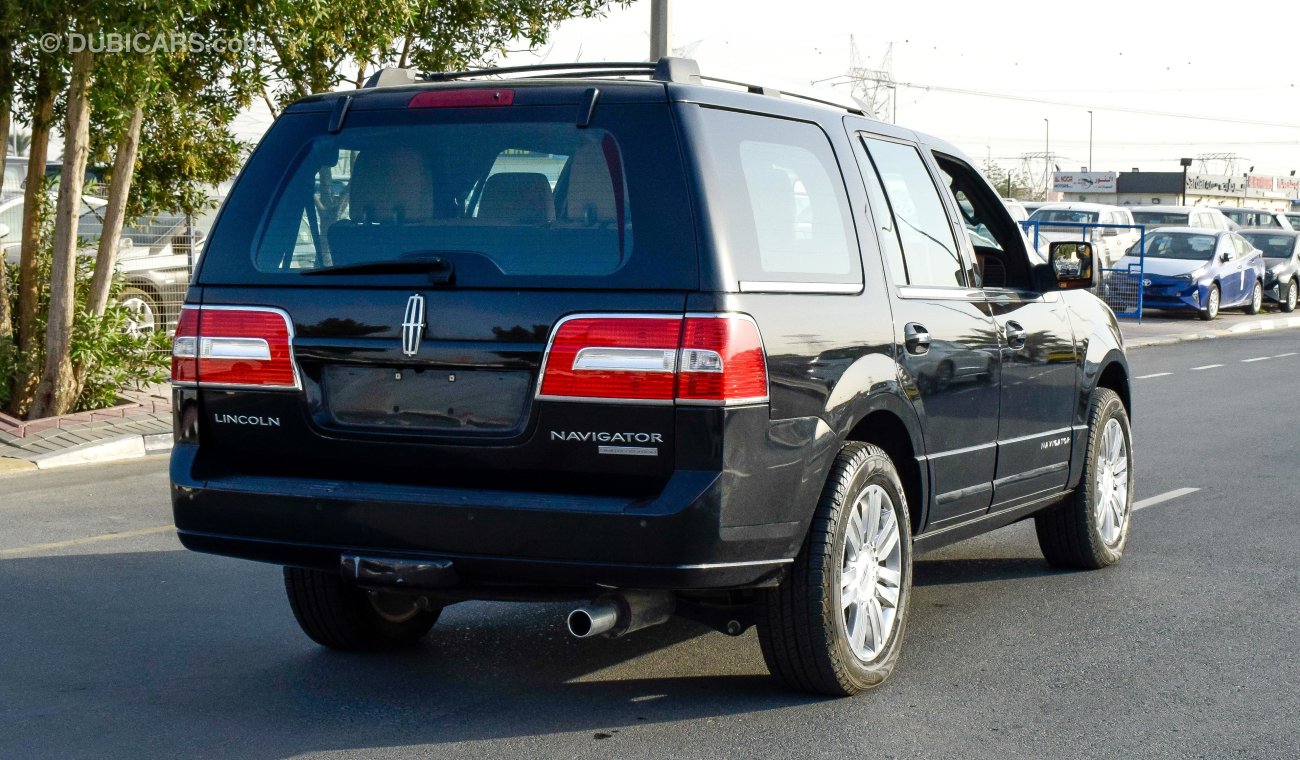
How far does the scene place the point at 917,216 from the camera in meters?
5.61

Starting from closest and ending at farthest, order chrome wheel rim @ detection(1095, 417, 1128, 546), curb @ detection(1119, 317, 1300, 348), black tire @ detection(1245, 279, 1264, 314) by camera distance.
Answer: chrome wheel rim @ detection(1095, 417, 1128, 546)
curb @ detection(1119, 317, 1300, 348)
black tire @ detection(1245, 279, 1264, 314)

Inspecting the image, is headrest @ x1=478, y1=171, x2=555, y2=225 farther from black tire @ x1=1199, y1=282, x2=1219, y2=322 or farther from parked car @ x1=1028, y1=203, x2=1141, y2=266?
parked car @ x1=1028, y1=203, x2=1141, y2=266

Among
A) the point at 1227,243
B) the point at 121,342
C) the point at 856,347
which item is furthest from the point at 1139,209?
the point at 856,347

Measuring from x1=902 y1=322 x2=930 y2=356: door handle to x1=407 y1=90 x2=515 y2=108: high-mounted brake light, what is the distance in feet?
5.03

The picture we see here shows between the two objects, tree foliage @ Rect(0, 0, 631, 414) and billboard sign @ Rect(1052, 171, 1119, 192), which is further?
billboard sign @ Rect(1052, 171, 1119, 192)

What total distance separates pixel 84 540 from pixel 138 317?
5.75 m

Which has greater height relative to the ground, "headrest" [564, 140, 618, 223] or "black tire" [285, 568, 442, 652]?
"headrest" [564, 140, 618, 223]

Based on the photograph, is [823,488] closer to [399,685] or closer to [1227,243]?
[399,685]

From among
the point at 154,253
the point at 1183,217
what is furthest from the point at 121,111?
the point at 1183,217

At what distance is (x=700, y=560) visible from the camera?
4238 mm

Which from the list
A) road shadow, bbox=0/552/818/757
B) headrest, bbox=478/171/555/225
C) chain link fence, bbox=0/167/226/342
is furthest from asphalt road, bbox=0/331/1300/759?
chain link fence, bbox=0/167/226/342

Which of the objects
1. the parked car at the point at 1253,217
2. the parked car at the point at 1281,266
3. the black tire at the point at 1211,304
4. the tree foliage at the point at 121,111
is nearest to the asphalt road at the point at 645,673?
the tree foliage at the point at 121,111

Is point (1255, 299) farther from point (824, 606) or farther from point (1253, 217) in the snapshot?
point (824, 606)

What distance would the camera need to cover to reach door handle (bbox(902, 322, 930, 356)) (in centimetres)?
519
